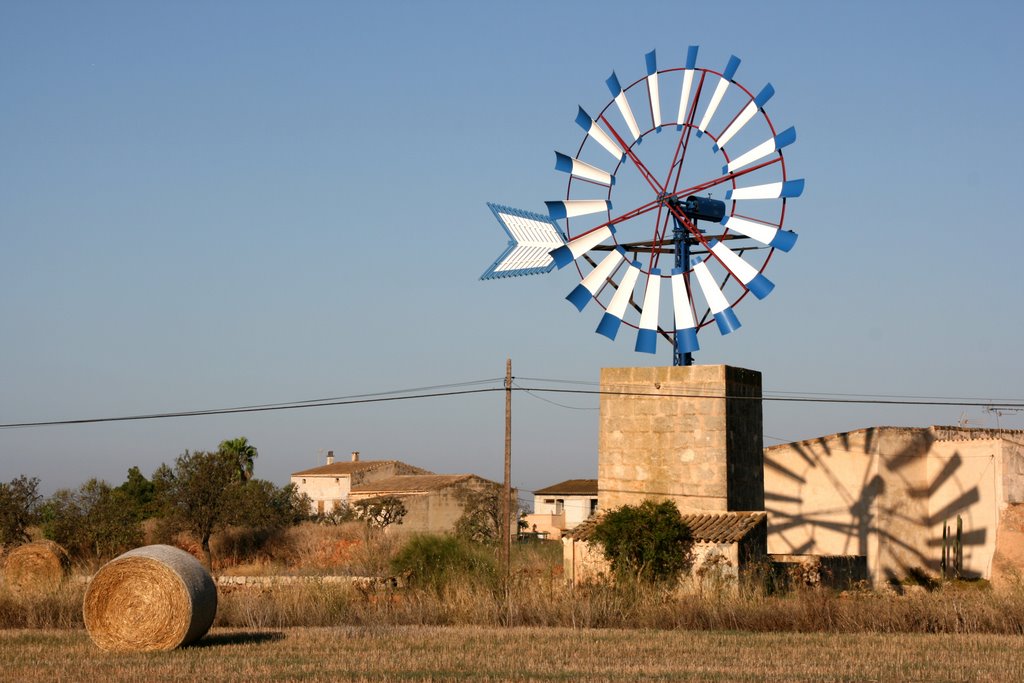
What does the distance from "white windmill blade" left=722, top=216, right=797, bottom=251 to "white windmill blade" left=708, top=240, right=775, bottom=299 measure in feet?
2.22

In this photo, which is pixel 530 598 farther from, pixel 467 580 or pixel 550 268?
pixel 550 268

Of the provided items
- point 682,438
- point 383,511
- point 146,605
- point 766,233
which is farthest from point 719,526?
point 383,511

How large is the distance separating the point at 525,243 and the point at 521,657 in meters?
15.8

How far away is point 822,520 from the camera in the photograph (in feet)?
133

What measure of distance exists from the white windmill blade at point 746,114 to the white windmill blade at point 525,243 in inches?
201

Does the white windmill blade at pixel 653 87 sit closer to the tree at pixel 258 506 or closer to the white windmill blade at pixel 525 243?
the white windmill blade at pixel 525 243

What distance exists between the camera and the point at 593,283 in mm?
33031

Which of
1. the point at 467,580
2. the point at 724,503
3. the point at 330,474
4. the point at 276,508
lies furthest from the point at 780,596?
the point at 330,474

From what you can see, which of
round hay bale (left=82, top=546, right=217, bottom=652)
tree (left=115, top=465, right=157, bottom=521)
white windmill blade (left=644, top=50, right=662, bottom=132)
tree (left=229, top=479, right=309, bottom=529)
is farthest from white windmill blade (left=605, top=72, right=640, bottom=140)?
tree (left=115, top=465, right=157, bottom=521)

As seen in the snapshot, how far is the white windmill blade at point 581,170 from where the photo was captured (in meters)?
33.1

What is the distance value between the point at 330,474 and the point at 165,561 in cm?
6373

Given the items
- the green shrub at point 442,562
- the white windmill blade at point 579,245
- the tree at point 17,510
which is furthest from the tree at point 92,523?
the white windmill blade at point 579,245

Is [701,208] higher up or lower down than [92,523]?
higher up

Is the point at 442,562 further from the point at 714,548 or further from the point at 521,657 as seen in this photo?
the point at 521,657
